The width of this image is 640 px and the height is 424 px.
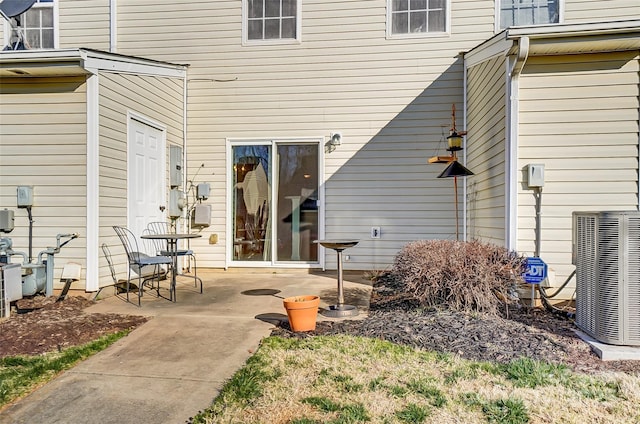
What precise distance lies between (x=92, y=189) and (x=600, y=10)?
724 cm

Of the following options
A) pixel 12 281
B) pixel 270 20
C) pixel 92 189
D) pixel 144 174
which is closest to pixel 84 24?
pixel 270 20

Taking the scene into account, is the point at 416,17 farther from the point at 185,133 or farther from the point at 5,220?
the point at 5,220

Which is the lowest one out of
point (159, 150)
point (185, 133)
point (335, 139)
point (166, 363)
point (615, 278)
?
point (166, 363)

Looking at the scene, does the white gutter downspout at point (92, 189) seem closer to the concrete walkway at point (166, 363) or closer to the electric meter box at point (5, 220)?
the concrete walkway at point (166, 363)

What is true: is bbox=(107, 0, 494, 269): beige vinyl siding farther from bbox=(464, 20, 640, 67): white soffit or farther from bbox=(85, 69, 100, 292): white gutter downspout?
bbox=(464, 20, 640, 67): white soffit

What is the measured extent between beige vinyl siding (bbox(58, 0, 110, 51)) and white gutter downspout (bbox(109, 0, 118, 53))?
66 millimetres

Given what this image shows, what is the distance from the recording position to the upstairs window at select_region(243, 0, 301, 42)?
22.8 feet

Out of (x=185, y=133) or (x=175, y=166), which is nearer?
(x=175, y=166)

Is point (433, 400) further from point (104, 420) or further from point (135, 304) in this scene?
point (135, 304)

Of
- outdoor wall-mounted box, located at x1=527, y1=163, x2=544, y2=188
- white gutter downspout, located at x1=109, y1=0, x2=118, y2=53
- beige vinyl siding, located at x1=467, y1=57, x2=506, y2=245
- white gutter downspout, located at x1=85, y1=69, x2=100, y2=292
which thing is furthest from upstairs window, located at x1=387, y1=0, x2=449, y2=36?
white gutter downspout, located at x1=109, y1=0, x2=118, y2=53

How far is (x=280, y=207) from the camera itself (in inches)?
273

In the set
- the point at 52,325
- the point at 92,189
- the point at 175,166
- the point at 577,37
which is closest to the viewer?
the point at 52,325

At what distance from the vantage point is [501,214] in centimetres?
470

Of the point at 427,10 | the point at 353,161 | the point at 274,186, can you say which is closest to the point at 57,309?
the point at 274,186
